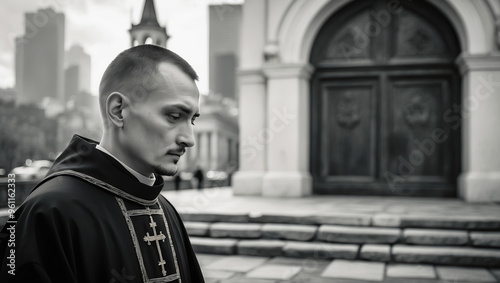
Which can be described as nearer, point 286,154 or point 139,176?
point 139,176

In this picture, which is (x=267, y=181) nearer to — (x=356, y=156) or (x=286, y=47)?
(x=356, y=156)

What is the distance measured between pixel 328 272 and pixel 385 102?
6.15 m

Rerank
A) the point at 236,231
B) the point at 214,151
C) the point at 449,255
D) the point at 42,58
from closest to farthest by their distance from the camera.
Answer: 1. the point at 42,58
2. the point at 449,255
3. the point at 236,231
4. the point at 214,151

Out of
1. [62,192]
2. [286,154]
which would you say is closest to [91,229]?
[62,192]

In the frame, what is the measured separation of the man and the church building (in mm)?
9171

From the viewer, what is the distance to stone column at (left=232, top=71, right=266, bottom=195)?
1109 centimetres

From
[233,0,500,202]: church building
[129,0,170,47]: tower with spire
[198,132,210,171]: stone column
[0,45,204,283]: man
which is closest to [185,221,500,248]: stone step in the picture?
[233,0,500,202]: church building

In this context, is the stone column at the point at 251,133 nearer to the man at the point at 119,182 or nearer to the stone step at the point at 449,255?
the stone step at the point at 449,255

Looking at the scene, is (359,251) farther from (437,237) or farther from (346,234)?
(437,237)

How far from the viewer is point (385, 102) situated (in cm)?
1077

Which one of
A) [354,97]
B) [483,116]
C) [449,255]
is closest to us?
[449,255]

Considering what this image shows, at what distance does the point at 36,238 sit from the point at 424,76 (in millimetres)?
10312

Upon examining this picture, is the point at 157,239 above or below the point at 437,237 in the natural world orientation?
above

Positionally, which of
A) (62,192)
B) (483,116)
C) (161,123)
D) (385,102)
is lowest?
(62,192)
